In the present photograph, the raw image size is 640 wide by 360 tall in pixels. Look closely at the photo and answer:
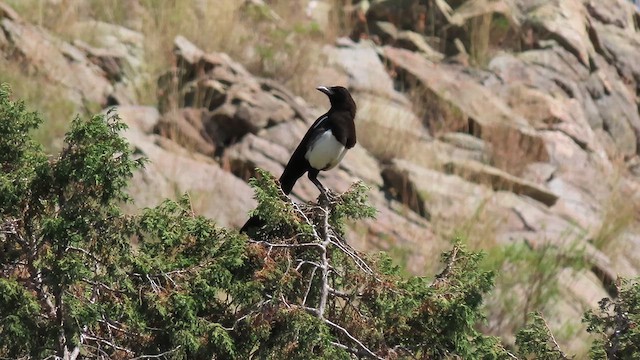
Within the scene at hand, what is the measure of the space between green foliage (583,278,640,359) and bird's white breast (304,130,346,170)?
2.10 metres

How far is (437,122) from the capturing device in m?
13.1

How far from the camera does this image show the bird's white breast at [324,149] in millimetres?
6254

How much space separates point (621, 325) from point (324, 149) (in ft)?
7.40

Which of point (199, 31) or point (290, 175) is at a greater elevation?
point (290, 175)

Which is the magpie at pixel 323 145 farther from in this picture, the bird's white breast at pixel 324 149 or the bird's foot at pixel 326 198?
the bird's foot at pixel 326 198

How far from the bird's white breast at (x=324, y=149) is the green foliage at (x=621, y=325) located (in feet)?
6.87

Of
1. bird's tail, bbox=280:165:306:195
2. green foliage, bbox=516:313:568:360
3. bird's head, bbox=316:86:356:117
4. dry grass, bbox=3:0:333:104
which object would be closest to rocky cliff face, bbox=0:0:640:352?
dry grass, bbox=3:0:333:104

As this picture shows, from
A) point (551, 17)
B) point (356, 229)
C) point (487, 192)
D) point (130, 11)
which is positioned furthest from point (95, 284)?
point (551, 17)

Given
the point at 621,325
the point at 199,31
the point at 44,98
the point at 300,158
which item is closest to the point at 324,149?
the point at 300,158

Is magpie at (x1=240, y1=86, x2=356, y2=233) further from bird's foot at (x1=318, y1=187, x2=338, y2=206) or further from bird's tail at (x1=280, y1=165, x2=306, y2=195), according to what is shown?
bird's foot at (x1=318, y1=187, x2=338, y2=206)

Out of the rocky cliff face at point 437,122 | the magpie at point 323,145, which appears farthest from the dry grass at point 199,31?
the magpie at point 323,145

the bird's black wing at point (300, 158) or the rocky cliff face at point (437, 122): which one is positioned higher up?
the bird's black wing at point (300, 158)

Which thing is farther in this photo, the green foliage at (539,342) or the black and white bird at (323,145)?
the black and white bird at (323,145)

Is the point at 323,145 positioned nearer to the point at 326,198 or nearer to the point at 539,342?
the point at 326,198
